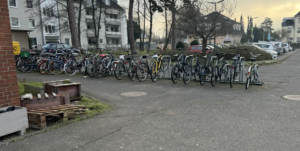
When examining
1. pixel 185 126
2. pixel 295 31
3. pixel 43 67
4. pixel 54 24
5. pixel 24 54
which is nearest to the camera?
pixel 185 126

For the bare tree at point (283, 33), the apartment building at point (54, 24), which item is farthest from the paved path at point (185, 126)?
the bare tree at point (283, 33)

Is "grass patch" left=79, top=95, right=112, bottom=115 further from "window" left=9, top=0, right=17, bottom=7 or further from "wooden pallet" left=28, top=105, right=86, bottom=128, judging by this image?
"window" left=9, top=0, right=17, bottom=7

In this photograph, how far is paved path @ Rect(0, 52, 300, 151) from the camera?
354 cm

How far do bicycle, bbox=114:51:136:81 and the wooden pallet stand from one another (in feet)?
15.8

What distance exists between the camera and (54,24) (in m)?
40.9

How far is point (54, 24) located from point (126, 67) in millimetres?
36409

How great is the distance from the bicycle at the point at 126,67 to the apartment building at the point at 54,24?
55.1 feet

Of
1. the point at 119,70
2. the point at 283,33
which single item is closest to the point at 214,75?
the point at 119,70

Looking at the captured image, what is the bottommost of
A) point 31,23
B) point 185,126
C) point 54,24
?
point 185,126

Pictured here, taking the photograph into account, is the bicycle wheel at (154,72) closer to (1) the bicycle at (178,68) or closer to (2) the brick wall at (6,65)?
(1) the bicycle at (178,68)

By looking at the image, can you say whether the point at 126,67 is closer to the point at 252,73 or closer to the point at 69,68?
the point at 69,68

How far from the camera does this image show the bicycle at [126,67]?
9641 mm

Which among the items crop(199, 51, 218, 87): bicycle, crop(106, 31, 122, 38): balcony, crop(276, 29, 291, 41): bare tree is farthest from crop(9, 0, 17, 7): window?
crop(276, 29, 291, 41): bare tree

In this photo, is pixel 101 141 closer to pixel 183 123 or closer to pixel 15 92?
pixel 183 123
